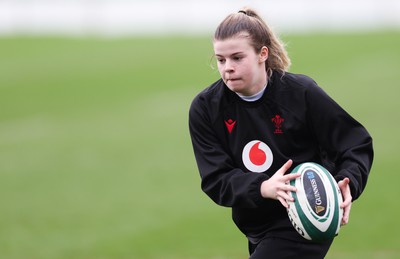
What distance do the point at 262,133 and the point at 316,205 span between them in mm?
707

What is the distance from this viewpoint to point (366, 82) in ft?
75.5

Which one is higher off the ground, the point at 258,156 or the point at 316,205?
the point at 258,156

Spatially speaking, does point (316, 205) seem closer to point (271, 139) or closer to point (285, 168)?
point (285, 168)

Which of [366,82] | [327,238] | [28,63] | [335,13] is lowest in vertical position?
[327,238]

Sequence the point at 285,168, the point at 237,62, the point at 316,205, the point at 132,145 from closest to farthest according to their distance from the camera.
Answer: the point at 316,205
the point at 285,168
the point at 237,62
the point at 132,145

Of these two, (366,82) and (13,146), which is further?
(366,82)

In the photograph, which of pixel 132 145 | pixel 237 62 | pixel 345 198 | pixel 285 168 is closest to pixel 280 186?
pixel 285 168

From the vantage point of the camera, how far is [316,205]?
4875 mm

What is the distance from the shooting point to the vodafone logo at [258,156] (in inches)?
213

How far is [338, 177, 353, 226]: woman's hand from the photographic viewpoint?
16.4ft

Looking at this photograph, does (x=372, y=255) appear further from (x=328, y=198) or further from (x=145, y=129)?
(x=145, y=129)

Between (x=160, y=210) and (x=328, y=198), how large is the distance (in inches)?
298

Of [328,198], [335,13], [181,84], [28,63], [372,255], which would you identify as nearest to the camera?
[328,198]

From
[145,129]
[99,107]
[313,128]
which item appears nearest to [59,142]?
[145,129]
